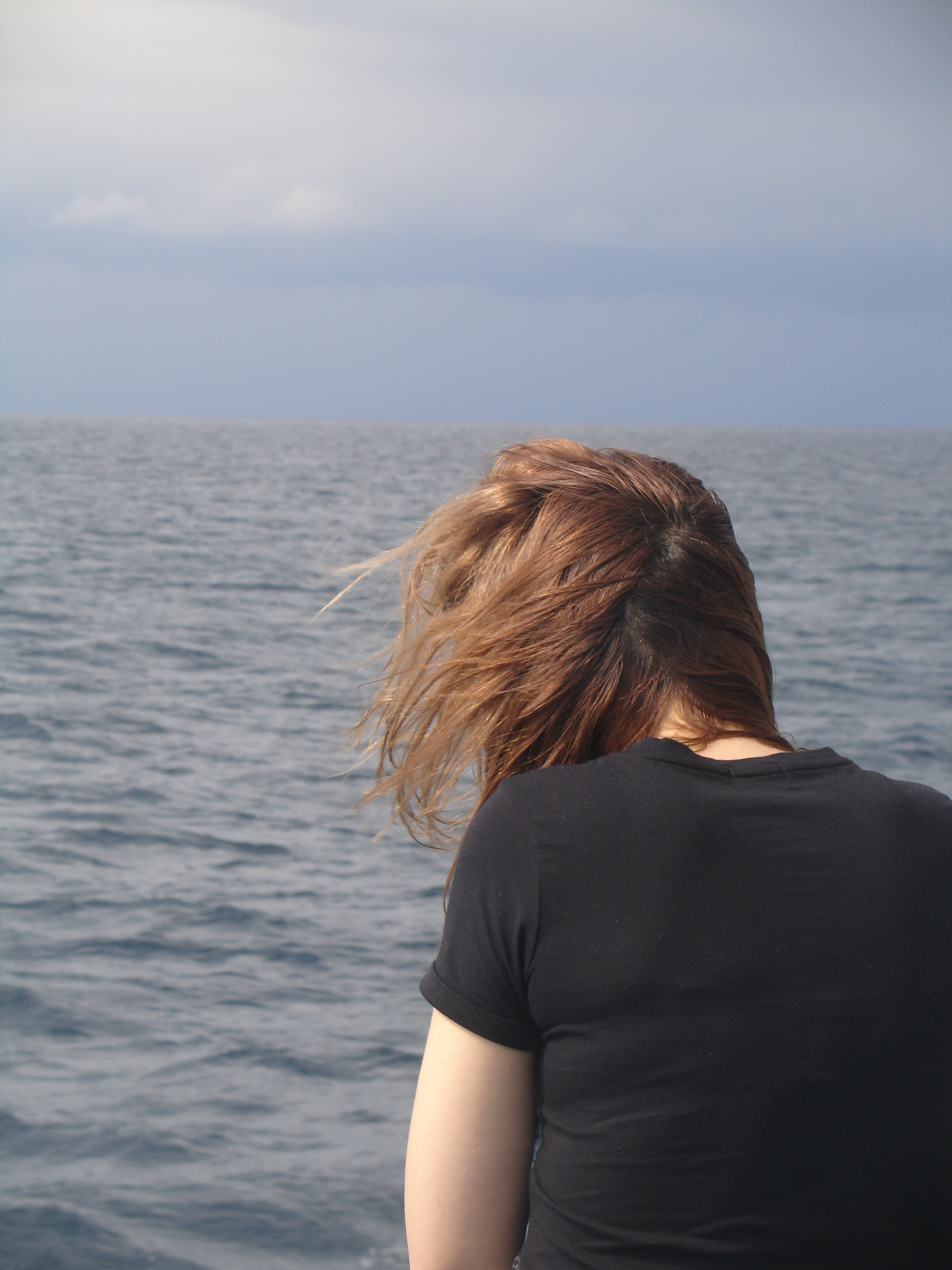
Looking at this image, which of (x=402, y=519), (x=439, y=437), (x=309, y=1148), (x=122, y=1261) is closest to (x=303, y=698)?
(x=309, y=1148)

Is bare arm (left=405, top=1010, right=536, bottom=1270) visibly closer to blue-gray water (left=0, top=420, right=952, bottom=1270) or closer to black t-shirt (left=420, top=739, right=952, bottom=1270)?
black t-shirt (left=420, top=739, right=952, bottom=1270)

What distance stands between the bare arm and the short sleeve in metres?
0.03

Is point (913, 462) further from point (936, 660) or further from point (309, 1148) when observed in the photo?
point (309, 1148)

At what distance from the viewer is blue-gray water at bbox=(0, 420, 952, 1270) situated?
13.9 ft

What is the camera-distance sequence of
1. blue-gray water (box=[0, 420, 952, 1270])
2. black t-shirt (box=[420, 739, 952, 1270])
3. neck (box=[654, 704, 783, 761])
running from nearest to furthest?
black t-shirt (box=[420, 739, 952, 1270]) < neck (box=[654, 704, 783, 761]) < blue-gray water (box=[0, 420, 952, 1270])

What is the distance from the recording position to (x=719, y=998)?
37.9 inches

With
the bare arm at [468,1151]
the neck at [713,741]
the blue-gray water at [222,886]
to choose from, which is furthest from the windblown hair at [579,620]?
the blue-gray water at [222,886]

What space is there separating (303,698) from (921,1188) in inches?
406

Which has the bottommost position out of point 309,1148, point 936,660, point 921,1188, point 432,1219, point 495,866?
point 309,1148

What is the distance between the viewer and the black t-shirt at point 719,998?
0.97 m

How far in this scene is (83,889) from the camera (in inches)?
260

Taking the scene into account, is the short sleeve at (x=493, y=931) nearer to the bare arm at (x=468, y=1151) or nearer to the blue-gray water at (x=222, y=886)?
the bare arm at (x=468, y=1151)

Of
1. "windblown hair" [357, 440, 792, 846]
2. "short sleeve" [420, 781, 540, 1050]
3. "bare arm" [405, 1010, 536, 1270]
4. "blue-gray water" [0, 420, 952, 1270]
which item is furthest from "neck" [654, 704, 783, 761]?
"blue-gray water" [0, 420, 952, 1270]

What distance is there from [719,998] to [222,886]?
615cm
